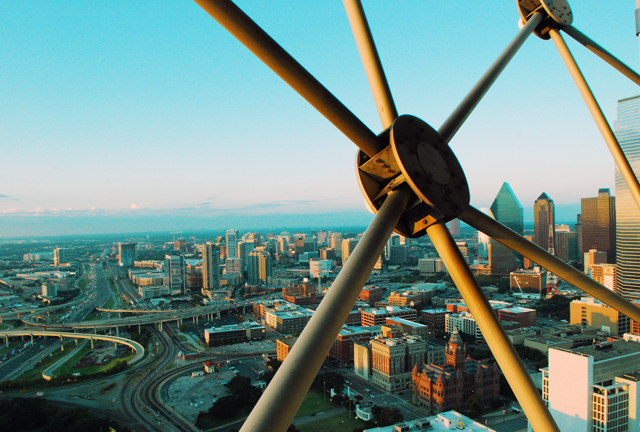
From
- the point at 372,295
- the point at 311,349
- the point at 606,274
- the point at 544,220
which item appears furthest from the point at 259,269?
the point at 311,349

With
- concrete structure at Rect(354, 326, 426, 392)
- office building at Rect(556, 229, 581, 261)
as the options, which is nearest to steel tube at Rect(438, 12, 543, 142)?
concrete structure at Rect(354, 326, 426, 392)

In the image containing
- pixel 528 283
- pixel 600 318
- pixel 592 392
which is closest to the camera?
pixel 592 392

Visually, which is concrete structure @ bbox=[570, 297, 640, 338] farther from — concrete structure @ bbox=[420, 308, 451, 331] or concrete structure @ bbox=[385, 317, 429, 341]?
concrete structure @ bbox=[385, 317, 429, 341]

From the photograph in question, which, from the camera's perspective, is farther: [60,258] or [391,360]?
[60,258]

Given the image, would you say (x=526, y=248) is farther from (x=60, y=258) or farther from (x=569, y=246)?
(x=60, y=258)

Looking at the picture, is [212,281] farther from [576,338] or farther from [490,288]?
[576,338]

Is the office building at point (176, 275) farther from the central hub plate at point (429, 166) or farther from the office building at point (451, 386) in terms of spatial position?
the central hub plate at point (429, 166)
